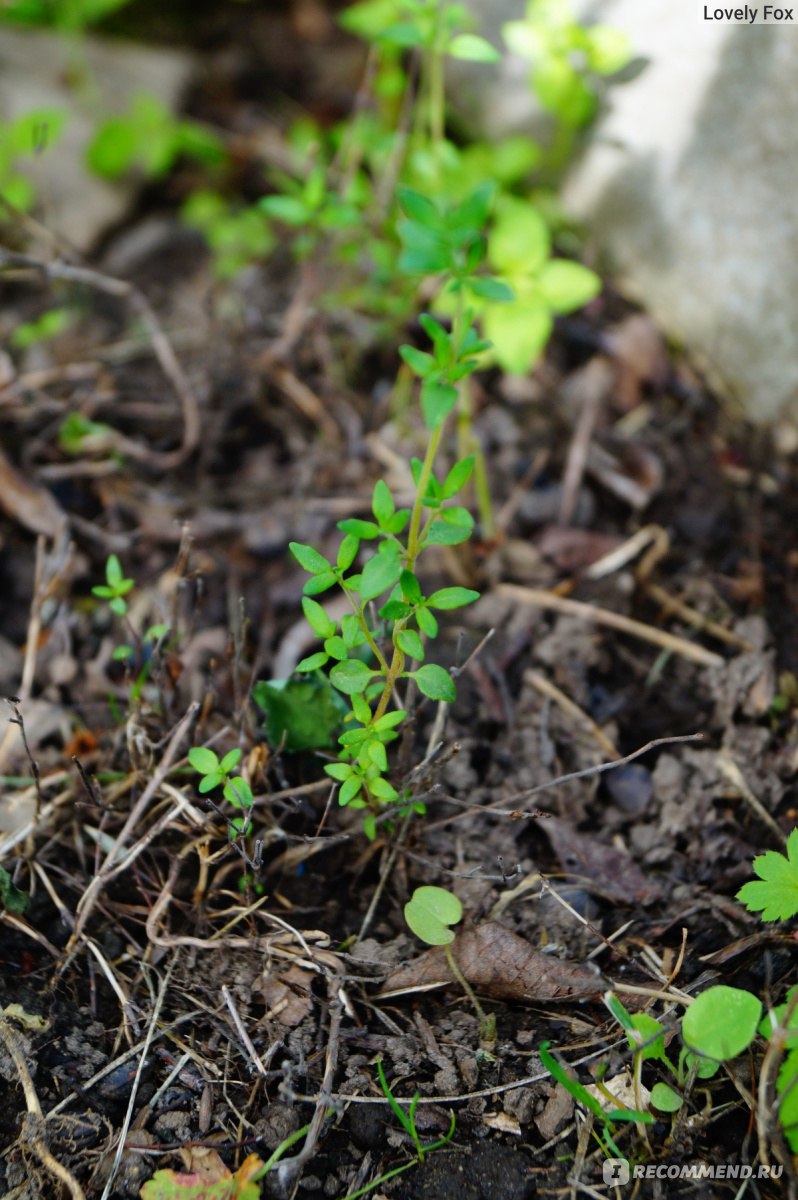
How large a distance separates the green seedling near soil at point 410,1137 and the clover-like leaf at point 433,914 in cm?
20

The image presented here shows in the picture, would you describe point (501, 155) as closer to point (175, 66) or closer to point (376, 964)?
point (175, 66)

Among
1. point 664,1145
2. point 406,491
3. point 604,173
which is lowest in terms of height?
point 664,1145

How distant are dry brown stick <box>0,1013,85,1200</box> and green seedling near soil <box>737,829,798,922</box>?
1038mm

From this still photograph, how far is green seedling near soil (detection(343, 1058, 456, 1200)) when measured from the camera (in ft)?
4.19

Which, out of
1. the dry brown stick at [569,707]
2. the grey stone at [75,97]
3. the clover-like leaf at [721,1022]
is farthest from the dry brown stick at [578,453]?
the grey stone at [75,97]

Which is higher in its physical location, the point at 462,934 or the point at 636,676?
the point at 636,676

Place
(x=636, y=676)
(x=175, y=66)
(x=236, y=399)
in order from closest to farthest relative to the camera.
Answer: (x=636, y=676) → (x=236, y=399) → (x=175, y=66)

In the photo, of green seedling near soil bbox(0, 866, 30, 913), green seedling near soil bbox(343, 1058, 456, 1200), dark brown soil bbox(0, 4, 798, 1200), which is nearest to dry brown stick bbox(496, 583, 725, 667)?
dark brown soil bbox(0, 4, 798, 1200)

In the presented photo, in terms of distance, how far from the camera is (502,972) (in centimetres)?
146

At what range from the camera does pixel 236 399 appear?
2.34 metres

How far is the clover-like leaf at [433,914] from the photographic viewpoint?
1.44 meters

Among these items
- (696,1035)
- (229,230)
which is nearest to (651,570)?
(696,1035)

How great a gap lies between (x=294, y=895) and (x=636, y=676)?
0.81m

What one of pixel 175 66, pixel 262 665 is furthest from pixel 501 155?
pixel 262 665
